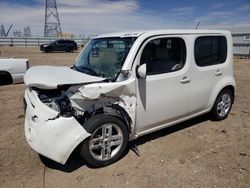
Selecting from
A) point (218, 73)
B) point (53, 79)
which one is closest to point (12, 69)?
point (53, 79)

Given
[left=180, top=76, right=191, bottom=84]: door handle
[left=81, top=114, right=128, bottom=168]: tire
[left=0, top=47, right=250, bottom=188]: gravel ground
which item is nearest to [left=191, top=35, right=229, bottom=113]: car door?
[left=180, top=76, right=191, bottom=84]: door handle

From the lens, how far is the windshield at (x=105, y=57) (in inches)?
141

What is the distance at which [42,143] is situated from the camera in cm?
304

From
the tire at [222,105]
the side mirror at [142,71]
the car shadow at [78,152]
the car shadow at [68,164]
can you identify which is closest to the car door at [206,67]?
the tire at [222,105]

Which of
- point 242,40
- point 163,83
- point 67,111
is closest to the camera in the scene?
point 67,111

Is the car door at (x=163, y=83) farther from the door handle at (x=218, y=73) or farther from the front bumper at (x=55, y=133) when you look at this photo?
the front bumper at (x=55, y=133)

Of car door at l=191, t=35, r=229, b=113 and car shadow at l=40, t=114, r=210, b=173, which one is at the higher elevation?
car door at l=191, t=35, r=229, b=113

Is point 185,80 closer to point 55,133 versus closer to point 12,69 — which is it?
point 55,133

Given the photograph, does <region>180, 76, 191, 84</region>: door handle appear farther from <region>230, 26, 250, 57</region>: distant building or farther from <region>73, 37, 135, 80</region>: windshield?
<region>230, 26, 250, 57</region>: distant building

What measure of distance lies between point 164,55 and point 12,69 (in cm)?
552

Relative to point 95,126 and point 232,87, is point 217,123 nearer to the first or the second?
point 232,87

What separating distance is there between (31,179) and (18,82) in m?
5.49

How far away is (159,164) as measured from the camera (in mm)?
3525

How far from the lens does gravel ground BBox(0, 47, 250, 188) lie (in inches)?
123
